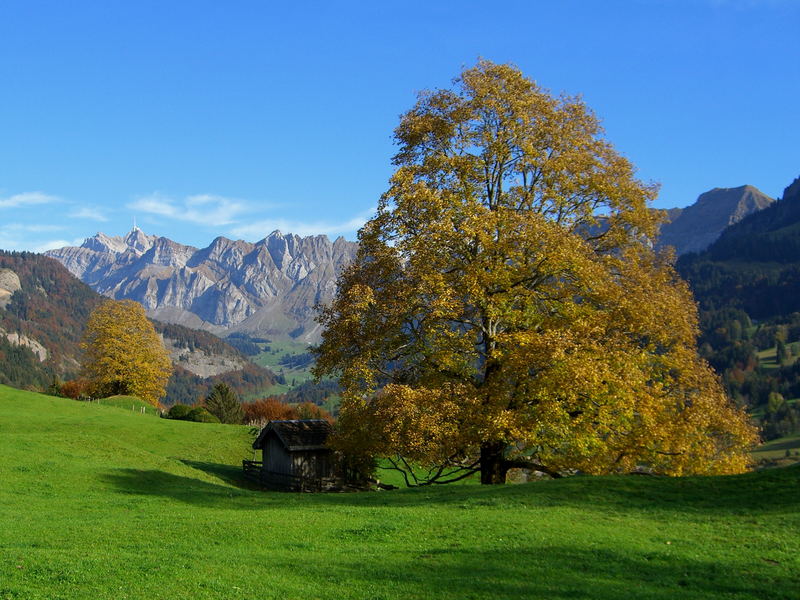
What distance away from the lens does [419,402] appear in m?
28.5

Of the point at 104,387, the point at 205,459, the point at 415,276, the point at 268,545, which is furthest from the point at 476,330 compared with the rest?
the point at 104,387

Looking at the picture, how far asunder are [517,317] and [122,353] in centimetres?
7571

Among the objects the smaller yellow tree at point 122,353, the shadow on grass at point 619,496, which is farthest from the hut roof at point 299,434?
the smaller yellow tree at point 122,353

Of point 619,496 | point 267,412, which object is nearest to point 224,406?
point 267,412

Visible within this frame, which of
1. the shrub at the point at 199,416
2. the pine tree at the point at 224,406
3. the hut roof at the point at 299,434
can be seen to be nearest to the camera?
the hut roof at the point at 299,434

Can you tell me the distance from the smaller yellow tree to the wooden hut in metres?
46.9

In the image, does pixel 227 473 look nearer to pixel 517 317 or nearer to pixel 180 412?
pixel 517 317

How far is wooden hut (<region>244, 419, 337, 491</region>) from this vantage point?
50094 millimetres

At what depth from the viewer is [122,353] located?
303ft

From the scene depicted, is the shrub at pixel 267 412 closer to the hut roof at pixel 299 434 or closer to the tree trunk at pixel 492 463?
the hut roof at pixel 299 434

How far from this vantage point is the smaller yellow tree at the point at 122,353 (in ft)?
302

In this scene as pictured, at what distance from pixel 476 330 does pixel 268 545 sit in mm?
15697

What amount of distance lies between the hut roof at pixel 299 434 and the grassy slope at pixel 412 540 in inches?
615

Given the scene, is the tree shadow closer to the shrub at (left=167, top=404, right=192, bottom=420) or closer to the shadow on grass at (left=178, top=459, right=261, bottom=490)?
the shadow on grass at (left=178, top=459, right=261, bottom=490)
